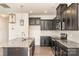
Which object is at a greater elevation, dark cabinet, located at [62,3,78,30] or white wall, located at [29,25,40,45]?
dark cabinet, located at [62,3,78,30]

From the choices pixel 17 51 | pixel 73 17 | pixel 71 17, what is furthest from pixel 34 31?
pixel 73 17

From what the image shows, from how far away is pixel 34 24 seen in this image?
36.0ft

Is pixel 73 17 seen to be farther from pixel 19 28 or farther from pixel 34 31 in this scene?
pixel 34 31

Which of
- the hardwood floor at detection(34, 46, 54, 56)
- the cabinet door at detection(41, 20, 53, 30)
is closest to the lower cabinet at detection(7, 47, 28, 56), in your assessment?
the hardwood floor at detection(34, 46, 54, 56)

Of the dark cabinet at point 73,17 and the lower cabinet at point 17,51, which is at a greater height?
the dark cabinet at point 73,17

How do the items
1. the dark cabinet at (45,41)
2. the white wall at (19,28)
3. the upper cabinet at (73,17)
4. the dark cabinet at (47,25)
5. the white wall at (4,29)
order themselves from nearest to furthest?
the upper cabinet at (73,17), the white wall at (19,28), the dark cabinet at (45,41), the dark cabinet at (47,25), the white wall at (4,29)

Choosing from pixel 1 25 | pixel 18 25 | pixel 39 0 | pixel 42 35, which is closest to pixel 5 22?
pixel 1 25

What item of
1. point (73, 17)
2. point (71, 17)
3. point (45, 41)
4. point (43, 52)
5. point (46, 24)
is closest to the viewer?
point (73, 17)

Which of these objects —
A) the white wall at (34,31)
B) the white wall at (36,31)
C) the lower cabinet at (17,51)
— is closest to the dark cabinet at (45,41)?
the white wall at (36,31)

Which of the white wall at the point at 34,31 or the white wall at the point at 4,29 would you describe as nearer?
the white wall at the point at 34,31

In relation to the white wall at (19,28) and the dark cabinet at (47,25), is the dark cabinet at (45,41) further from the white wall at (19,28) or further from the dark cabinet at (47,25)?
the white wall at (19,28)

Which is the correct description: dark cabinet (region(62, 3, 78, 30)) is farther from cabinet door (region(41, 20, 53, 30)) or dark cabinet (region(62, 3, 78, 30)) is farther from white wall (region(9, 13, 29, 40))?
cabinet door (region(41, 20, 53, 30))

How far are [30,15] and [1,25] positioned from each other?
8.10 ft

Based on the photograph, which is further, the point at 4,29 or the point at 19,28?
the point at 4,29
